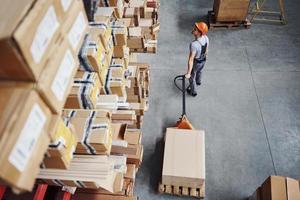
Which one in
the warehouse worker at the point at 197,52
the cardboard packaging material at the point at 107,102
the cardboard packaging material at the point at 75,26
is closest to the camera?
the cardboard packaging material at the point at 75,26

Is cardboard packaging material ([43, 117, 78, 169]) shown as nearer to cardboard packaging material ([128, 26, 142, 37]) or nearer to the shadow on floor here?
cardboard packaging material ([128, 26, 142, 37])

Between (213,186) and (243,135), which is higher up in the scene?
(243,135)

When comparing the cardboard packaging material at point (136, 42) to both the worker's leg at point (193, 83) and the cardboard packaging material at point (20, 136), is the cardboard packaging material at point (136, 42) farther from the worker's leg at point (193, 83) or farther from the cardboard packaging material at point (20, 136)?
the cardboard packaging material at point (20, 136)

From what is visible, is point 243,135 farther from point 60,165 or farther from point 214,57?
point 60,165

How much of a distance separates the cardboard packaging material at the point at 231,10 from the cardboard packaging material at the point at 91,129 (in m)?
6.05

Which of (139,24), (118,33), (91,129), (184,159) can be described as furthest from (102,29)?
(139,24)

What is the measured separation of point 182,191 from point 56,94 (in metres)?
3.52

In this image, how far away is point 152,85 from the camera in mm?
6512

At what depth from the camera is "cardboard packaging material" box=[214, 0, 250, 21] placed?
7.54 m

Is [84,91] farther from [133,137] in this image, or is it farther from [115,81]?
[133,137]

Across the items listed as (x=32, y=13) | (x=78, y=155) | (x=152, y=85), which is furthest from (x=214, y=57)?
(x=32, y=13)

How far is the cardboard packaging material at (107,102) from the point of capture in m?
3.00

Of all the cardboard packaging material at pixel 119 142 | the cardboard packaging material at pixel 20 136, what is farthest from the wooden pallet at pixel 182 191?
the cardboard packaging material at pixel 20 136

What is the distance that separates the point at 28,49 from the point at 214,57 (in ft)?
20.9
